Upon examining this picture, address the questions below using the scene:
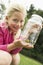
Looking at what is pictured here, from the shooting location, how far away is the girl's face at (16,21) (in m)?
1.37

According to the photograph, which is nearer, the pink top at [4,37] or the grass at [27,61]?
the pink top at [4,37]

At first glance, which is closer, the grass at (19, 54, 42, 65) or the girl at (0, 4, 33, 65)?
the girl at (0, 4, 33, 65)

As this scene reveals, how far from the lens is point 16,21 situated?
4.50 ft

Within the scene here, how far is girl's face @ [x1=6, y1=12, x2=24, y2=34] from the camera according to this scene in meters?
1.37

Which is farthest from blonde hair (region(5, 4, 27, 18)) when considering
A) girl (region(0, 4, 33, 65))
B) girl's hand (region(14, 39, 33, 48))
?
girl's hand (region(14, 39, 33, 48))

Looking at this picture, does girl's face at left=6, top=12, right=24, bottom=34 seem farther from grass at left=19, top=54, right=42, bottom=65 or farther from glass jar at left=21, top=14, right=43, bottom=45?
grass at left=19, top=54, right=42, bottom=65

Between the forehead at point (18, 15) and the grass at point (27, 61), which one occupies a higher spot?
the forehead at point (18, 15)

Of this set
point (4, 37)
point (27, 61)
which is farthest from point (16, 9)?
point (27, 61)

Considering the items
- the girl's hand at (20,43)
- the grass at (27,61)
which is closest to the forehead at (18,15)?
the girl's hand at (20,43)

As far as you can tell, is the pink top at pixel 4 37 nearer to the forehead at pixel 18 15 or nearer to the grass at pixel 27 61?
the forehead at pixel 18 15

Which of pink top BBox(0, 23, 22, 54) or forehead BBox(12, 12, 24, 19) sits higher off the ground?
forehead BBox(12, 12, 24, 19)

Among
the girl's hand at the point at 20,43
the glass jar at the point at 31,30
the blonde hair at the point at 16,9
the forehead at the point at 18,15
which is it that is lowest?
the girl's hand at the point at 20,43

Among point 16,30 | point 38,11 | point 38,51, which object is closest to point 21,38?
point 16,30

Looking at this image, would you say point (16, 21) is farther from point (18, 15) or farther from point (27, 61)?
point (27, 61)
